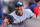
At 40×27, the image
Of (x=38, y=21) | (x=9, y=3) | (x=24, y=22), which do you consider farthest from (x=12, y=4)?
(x=38, y=21)

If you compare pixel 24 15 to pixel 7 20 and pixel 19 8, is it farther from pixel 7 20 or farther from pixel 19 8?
pixel 7 20

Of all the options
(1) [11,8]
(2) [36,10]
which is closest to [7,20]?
(1) [11,8]

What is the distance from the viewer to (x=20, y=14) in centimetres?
215

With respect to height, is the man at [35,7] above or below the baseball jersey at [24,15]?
above

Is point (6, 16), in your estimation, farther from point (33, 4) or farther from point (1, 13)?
point (33, 4)

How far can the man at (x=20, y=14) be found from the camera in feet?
6.98

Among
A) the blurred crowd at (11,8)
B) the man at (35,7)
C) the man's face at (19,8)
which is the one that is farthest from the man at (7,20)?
the man at (35,7)

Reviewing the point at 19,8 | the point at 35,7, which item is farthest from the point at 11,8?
the point at 35,7

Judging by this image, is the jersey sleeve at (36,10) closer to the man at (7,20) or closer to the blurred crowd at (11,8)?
the blurred crowd at (11,8)

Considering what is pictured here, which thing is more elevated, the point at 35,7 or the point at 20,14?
the point at 35,7

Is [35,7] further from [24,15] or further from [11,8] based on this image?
[11,8]

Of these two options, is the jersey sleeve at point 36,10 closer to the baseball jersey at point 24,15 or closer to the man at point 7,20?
the baseball jersey at point 24,15

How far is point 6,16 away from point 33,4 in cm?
44

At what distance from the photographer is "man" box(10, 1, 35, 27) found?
6.98 feet
